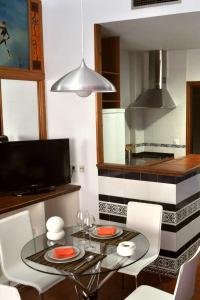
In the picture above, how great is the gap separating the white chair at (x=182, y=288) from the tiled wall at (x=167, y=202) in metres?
1.07

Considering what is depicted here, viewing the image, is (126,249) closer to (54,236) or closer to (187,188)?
(54,236)

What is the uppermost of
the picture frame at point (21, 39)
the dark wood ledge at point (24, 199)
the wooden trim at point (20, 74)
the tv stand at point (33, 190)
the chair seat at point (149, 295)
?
the picture frame at point (21, 39)

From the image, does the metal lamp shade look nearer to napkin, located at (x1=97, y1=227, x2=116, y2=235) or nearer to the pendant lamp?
the pendant lamp

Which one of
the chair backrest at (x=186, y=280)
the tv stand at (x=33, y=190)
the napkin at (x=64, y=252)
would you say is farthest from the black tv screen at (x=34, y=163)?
the chair backrest at (x=186, y=280)

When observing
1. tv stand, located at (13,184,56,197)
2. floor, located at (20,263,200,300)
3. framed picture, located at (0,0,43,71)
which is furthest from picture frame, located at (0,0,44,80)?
floor, located at (20,263,200,300)

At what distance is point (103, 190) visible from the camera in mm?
4164

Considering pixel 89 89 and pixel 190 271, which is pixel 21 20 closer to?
pixel 89 89

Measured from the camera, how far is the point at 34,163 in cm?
391

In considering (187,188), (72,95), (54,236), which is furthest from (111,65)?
(54,236)

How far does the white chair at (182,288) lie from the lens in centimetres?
236

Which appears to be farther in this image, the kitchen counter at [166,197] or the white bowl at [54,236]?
the kitchen counter at [166,197]

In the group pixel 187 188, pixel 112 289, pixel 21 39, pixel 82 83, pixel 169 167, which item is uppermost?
pixel 21 39

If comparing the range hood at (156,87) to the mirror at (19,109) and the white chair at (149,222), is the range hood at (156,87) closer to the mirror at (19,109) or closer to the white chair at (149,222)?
the mirror at (19,109)

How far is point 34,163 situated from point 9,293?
202 cm
